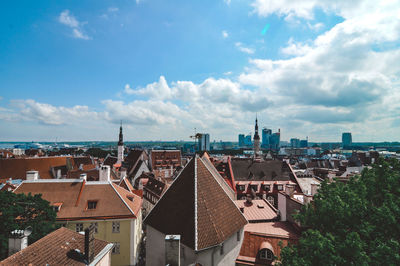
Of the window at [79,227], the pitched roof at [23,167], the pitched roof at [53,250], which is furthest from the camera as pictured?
the pitched roof at [23,167]

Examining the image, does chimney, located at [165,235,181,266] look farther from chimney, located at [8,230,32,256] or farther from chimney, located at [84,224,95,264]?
chimney, located at [8,230,32,256]

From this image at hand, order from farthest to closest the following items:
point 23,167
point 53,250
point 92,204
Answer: point 23,167 < point 92,204 < point 53,250

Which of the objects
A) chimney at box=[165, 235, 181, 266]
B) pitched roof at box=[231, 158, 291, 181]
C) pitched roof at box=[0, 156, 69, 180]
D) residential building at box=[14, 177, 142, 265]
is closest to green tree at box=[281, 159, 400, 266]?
chimney at box=[165, 235, 181, 266]

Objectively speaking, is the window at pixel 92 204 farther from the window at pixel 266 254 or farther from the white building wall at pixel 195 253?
the window at pixel 266 254

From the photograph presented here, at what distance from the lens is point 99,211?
25219mm

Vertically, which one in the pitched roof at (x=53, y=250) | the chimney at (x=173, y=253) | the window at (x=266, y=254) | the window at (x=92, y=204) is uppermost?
the chimney at (x=173, y=253)

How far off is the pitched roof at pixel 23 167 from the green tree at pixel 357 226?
58165 mm

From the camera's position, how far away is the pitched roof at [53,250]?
1190 cm

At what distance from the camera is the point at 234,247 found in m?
16.6

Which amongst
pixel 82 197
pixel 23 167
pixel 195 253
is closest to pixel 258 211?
pixel 195 253

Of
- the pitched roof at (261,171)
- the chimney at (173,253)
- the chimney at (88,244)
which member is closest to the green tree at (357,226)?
the chimney at (173,253)

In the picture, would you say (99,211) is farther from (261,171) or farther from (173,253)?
(261,171)

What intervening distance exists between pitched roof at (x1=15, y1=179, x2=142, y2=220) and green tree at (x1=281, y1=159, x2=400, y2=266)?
2004cm

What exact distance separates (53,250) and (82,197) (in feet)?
47.4
